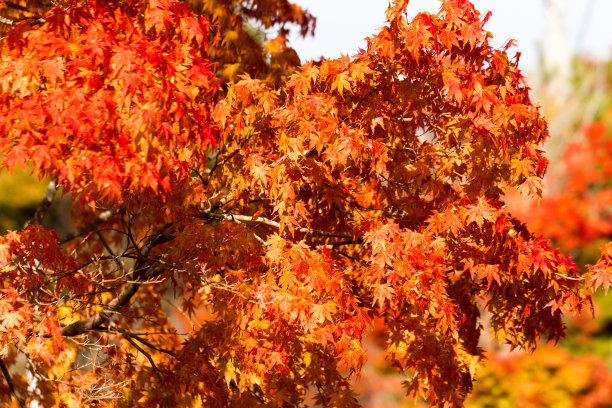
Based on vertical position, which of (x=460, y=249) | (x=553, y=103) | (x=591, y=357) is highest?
(x=553, y=103)

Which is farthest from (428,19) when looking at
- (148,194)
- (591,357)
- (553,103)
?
(553,103)

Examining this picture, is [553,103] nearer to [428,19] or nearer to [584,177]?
[584,177]

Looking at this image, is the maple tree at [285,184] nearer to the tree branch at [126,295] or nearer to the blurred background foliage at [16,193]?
the tree branch at [126,295]

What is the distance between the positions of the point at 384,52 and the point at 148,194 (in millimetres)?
2065

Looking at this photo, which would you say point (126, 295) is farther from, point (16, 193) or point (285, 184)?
point (16, 193)

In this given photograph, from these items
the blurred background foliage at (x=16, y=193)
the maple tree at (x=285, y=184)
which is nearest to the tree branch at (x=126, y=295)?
the maple tree at (x=285, y=184)

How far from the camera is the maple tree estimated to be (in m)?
4.22

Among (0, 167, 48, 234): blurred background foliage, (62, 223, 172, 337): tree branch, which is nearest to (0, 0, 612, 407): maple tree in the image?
(62, 223, 172, 337): tree branch

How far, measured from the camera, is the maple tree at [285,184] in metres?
4.22

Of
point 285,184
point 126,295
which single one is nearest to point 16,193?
point 126,295

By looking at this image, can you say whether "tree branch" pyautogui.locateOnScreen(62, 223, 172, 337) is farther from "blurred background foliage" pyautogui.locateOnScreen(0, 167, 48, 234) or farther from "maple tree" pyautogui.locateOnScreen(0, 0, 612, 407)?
"blurred background foliage" pyautogui.locateOnScreen(0, 167, 48, 234)

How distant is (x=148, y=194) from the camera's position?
4.96 m

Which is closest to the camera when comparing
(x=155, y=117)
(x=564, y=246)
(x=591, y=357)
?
→ (x=155, y=117)

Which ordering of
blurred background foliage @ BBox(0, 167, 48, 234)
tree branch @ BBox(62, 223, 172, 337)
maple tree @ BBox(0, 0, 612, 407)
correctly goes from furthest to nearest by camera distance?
blurred background foliage @ BBox(0, 167, 48, 234) → tree branch @ BBox(62, 223, 172, 337) → maple tree @ BBox(0, 0, 612, 407)
